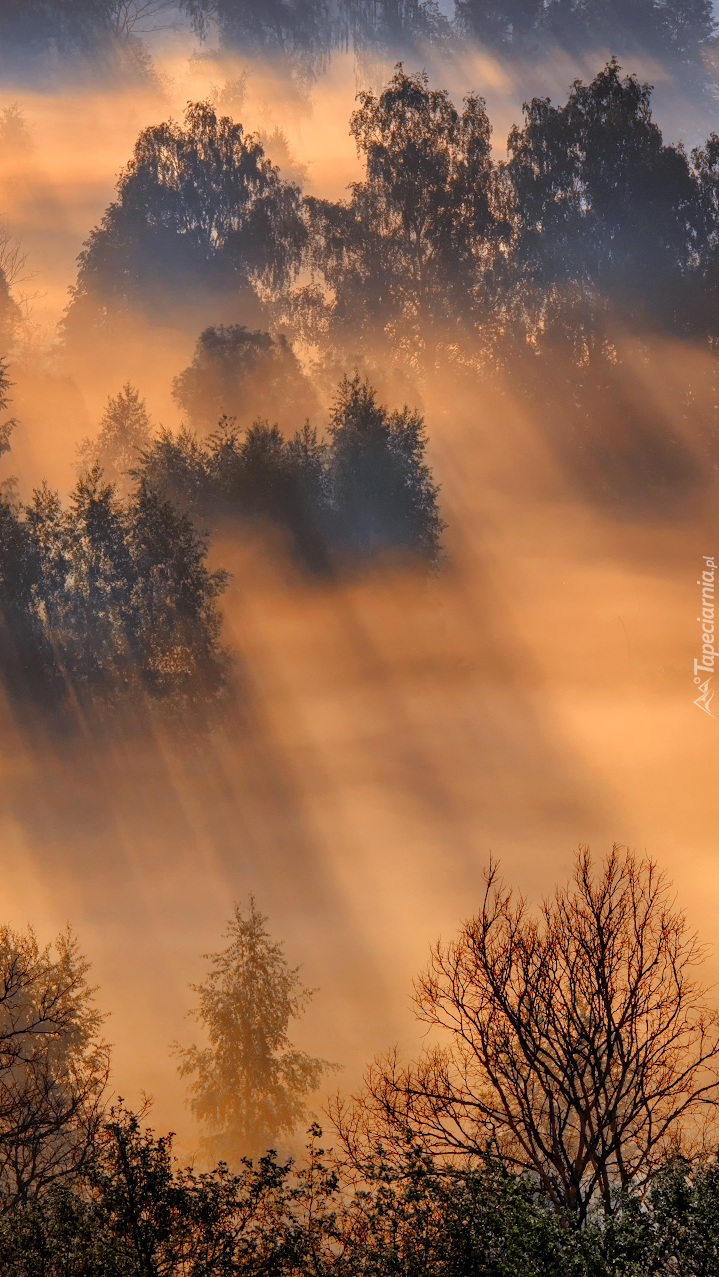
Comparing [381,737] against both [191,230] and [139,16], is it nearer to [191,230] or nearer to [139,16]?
[191,230]

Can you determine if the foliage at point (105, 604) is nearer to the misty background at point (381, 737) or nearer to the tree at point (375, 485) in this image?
the misty background at point (381, 737)

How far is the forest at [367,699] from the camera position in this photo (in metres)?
17.4

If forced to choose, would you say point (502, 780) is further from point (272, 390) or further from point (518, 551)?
point (272, 390)

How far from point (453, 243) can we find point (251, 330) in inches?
566

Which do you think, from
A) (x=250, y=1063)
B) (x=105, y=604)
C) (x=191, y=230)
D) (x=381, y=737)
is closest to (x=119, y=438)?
(x=105, y=604)

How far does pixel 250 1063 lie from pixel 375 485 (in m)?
30.0

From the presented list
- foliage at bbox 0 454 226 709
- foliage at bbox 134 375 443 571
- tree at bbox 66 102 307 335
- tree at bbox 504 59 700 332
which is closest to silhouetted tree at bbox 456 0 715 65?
tree at bbox 504 59 700 332

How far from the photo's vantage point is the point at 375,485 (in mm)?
52938

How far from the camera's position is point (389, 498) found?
53000mm

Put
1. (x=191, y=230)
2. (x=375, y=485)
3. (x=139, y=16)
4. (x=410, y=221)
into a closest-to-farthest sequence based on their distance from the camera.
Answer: (x=375, y=485) < (x=410, y=221) < (x=191, y=230) < (x=139, y=16)

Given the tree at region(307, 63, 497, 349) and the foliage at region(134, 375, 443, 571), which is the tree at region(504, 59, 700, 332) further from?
the foliage at region(134, 375, 443, 571)

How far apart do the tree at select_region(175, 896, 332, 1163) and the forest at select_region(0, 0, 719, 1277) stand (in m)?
0.12

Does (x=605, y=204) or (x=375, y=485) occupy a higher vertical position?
(x=605, y=204)

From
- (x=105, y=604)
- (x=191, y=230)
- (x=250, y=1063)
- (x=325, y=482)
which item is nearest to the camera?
(x=250, y=1063)
